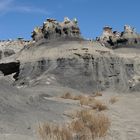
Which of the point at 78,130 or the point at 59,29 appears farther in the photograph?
the point at 59,29

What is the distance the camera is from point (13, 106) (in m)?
16.8

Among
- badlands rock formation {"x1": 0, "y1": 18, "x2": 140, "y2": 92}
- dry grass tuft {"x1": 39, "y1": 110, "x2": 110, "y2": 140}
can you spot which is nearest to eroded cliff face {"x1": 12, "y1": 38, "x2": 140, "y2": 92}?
badlands rock formation {"x1": 0, "y1": 18, "x2": 140, "y2": 92}

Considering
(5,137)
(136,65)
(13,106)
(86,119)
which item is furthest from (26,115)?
(136,65)

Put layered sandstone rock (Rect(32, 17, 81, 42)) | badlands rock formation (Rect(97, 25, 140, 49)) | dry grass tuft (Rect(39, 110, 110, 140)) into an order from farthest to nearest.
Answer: badlands rock formation (Rect(97, 25, 140, 49)) < layered sandstone rock (Rect(32, 17, 81, 42)) < dry grass tuft (Rect(39, 110, 110, 140))

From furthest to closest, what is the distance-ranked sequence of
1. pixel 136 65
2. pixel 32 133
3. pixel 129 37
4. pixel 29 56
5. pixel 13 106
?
pixel 129 37 < pixel 136 65 < pixel 29 56 < pixel 13 106 < pixel 32 133

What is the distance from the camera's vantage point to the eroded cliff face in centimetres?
4138

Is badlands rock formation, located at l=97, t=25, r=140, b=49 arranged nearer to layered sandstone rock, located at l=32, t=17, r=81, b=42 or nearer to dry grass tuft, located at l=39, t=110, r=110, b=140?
layered sandstone rock, located at l=32, t=17, r=81, b=42

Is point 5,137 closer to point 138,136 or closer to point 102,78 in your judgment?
point 138,136

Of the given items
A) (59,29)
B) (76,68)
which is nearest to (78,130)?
(76,68)

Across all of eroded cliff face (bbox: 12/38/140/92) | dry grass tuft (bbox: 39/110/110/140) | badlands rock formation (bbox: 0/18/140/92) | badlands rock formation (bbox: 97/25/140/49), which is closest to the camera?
dry grass tuft (bbox: 39/110/110/140)

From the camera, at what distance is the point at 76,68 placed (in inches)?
1690

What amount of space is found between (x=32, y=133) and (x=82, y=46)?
33720 millimetres

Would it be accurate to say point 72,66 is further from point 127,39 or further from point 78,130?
point 78,130

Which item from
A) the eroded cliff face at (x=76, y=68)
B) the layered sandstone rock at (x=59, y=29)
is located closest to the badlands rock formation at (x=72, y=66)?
the eroded cliff face at (x=76, y=68)
